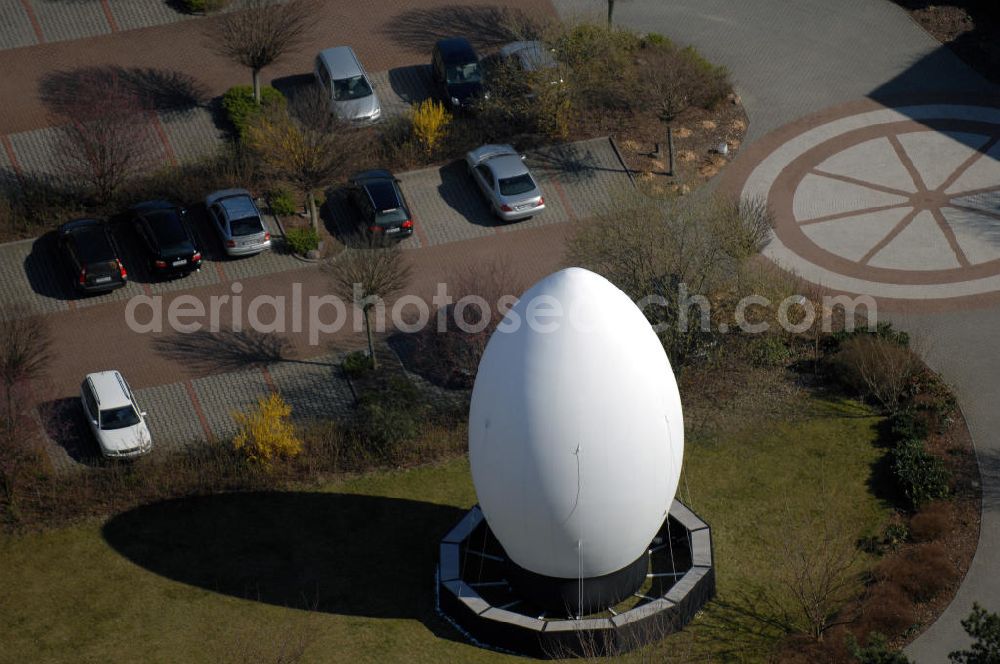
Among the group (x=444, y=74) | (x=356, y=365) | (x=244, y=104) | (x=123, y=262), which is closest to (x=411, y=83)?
(x=444, y=74)

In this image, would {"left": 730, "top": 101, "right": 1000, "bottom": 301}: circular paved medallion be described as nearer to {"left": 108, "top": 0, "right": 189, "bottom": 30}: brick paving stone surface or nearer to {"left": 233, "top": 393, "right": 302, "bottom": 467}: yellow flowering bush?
{"left": 233, "top": 393, "right": 302, "bottom": 467}: yellow flowering bush

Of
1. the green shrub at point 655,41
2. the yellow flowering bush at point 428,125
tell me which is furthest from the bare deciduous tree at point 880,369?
the green shrub at point 655,41

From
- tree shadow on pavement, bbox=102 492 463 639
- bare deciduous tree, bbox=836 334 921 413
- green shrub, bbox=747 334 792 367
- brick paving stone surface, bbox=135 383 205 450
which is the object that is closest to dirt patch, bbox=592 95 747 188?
green shrub, bbox=747 334 792 367

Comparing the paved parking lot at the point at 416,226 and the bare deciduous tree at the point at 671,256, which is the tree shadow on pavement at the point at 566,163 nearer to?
the paved parking lot at the point at 416,226

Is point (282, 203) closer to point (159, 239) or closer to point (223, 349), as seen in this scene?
point (159, 239)

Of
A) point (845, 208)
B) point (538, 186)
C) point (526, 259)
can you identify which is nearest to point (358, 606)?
point (526, 259)

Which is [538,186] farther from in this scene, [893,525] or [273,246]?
[893,525]
